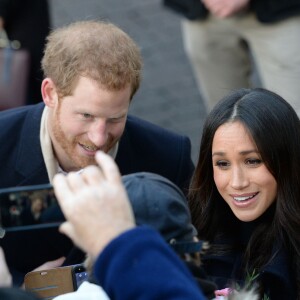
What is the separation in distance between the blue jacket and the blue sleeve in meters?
1.79

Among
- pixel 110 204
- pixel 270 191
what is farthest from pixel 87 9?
pixel 110 204

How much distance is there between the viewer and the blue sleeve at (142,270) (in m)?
2.12

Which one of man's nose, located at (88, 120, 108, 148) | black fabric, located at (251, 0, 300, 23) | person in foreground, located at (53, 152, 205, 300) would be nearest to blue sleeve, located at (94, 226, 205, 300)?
person in foreground, located at (53, 152, 205, 300)

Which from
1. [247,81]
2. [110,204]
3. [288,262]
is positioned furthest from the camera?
[247,81]

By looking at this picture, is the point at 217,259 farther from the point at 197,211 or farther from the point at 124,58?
the point at 124,58

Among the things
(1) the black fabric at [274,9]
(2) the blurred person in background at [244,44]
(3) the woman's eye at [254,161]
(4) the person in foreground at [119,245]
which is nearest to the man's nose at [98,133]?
(3) the woman's eye at [254,161]

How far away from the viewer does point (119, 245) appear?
2.12 meters

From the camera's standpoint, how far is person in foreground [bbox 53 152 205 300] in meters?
2.12

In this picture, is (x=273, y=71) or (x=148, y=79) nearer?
(x=273, y=71)

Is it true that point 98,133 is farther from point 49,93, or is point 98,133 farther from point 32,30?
point 32,30

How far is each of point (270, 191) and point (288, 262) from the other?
29 centimetres

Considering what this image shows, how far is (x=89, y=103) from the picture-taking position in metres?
3.69

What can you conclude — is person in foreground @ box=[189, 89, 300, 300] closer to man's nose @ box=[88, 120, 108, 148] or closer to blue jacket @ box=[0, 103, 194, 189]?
man's nose @ box=[88, 120, 108, 148]

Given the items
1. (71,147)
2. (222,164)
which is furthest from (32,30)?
(222,164)
